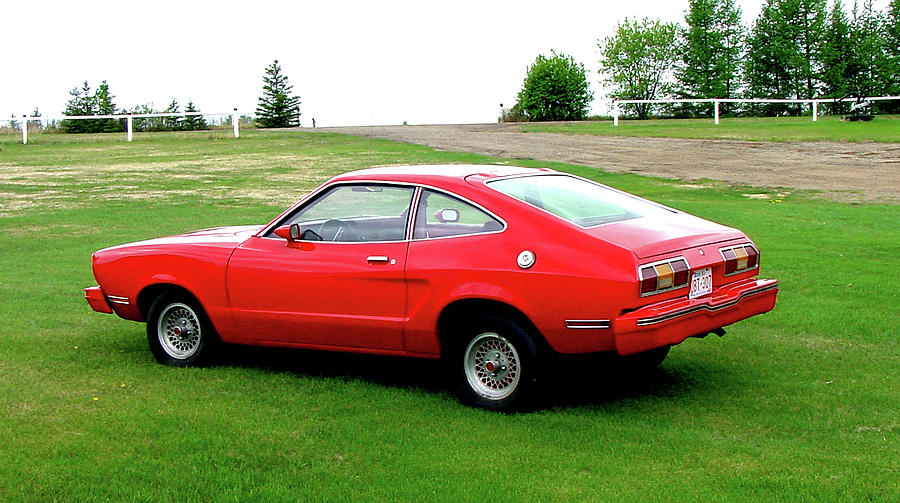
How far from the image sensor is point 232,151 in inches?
1383

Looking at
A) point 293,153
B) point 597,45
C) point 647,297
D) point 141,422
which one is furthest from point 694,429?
point 597,45

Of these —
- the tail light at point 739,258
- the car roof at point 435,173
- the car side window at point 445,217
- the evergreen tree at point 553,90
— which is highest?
the evergreen tree at point 553,90

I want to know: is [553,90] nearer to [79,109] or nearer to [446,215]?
[79,109]

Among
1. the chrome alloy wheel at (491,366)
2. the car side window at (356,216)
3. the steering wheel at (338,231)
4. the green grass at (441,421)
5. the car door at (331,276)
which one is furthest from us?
the steering wheel at (338,231)

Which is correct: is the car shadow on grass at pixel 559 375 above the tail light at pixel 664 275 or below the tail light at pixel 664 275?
below

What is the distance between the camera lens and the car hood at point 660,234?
20.4 ft

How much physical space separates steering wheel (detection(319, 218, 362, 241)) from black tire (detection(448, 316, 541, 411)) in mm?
1120

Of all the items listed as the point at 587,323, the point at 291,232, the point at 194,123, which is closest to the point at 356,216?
the point at 291,232

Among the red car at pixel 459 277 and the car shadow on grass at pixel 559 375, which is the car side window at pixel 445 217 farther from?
the car shadow on grass at pixel 559 375

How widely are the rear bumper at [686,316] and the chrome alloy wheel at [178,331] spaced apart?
11.1 ft

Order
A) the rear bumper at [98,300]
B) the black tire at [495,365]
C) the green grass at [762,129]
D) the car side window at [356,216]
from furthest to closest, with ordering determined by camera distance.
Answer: the green grass at [762,129]
the rear bumper at [98,300]
the car side window at [356,216]
the black tire at [495,365]

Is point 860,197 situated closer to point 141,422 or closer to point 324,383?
point 324,383

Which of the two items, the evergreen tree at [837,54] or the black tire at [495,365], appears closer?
the black tire at [495,365]

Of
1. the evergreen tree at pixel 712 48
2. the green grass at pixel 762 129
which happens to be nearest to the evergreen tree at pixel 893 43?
the evergreen tree at pixel 712 48
